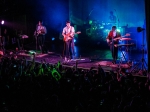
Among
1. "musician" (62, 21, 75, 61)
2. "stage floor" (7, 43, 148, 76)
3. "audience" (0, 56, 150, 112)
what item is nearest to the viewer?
"audience" (0, 56, 150, 112)

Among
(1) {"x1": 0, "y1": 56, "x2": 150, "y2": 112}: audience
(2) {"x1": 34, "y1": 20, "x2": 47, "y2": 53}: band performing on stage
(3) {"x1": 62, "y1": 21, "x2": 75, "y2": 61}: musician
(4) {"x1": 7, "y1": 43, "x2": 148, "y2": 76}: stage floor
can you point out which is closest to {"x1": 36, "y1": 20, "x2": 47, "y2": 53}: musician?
(2) {"x1": 34, "y1": 20, "x2": 47, "y2": 53}: band performing on stage

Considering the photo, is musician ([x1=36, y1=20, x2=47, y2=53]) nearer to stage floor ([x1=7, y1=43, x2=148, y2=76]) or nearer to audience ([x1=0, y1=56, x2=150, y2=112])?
stage floor ([x1=7, y1=43, x2=148, y2=76])

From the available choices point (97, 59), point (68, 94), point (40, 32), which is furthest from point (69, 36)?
point (68, 94)

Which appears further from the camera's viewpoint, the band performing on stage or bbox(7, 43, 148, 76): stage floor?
the band performing on stage

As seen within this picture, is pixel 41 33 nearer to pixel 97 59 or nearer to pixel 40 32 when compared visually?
pixel 40 32

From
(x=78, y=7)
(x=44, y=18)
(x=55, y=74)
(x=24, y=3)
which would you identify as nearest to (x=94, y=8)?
(x=78, y=7)

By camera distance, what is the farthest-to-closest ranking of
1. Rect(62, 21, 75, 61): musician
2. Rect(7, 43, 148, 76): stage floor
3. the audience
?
Rect(62, 21, 75, 61): musician → Rect(7, 43, 148, 76): stage floor → the audience

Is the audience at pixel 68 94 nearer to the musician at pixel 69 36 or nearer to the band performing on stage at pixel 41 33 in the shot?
the musician at pixel 69 36

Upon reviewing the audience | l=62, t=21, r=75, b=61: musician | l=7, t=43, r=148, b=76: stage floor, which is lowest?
the audience

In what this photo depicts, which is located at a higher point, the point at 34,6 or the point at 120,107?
the point at 34,6

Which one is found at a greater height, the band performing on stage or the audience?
the band performing on stage

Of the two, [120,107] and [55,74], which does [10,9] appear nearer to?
[55,74]

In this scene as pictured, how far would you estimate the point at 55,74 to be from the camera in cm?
646

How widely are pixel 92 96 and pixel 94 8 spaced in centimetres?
1957
